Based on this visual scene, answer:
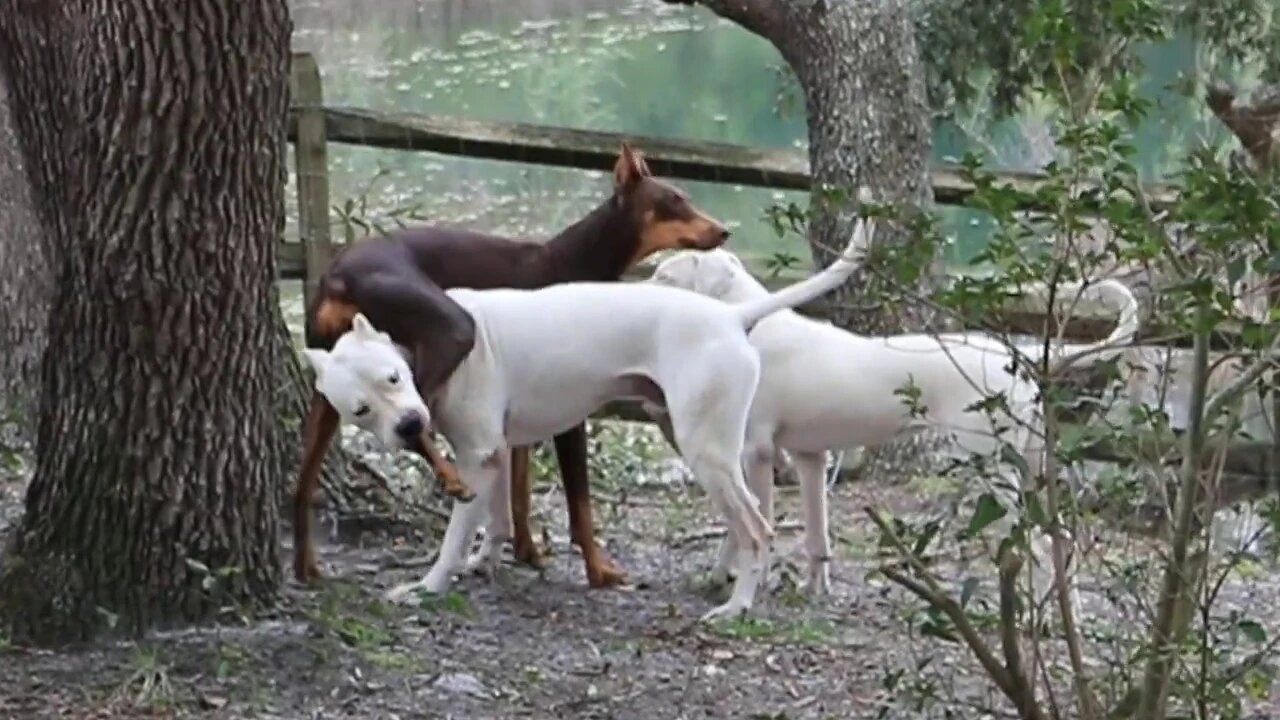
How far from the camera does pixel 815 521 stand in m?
6.07

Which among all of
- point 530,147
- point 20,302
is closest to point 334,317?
point 20,302

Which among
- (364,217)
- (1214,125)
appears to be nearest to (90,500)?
(364,217)

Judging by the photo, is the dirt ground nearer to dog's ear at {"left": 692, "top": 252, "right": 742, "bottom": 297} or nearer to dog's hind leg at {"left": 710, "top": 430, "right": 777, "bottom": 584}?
dog's hind leg at {"left": 710, "top": 430, "right": 777, "bottom": 584}

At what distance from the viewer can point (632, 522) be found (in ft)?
23.8

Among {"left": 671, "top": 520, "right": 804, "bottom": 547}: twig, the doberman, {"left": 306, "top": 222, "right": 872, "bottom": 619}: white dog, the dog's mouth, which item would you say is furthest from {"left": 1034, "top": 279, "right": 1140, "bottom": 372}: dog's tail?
{"left": 671, "top": 520, "right": 804, "bottom": 547}: twig

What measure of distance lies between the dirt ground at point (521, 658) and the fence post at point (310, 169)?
1.73 m

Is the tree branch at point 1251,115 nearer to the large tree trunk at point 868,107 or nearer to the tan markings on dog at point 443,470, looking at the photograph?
the large tree trunk at point 868,107

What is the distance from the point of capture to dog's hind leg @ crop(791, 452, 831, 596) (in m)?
6.06

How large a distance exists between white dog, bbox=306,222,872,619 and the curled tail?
76 centimetres

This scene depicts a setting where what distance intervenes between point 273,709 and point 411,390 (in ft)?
3.73

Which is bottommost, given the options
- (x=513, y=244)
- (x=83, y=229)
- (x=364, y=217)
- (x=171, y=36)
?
(x=364, y=217)

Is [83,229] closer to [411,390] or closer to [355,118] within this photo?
[411,390]

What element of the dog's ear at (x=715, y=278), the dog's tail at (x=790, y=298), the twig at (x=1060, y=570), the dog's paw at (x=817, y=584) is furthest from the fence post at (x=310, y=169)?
the twig at (x=1060, y=570)

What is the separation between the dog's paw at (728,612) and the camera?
5.55 m
